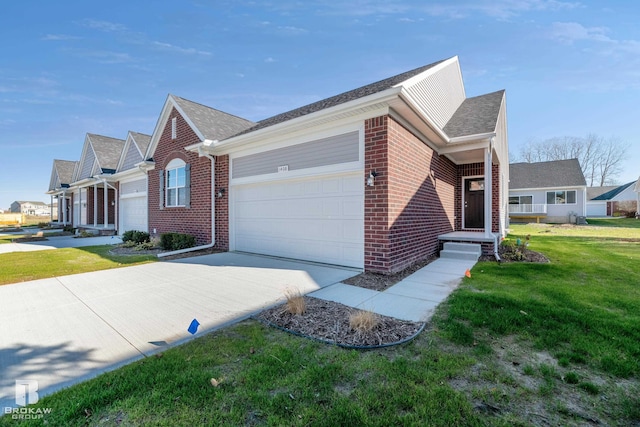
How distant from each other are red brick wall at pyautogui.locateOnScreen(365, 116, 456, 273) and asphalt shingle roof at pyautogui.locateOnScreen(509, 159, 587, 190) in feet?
81.0

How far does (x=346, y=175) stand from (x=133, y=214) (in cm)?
1356

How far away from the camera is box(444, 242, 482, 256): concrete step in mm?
8258

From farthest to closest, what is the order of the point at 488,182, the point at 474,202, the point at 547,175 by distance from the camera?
the point at 547,175 → the point at 474,202 → the point at 488,182

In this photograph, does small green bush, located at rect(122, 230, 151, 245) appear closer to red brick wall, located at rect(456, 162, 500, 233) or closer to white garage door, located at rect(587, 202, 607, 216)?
red brick wall, located at rect(456, 162, 500, 233)

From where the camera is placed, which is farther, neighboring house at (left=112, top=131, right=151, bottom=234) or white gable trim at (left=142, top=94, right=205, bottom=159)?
neighboring house at (left=112, top=131, right=151, bottom=234)

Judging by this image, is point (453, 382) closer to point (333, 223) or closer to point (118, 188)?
point (333, 223)

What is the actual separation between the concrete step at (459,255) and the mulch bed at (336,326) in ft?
18.1

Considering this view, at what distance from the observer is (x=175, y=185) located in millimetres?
11602

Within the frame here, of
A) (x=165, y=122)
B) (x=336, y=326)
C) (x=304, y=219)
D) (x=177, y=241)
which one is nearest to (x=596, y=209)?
(x=304, y=219)

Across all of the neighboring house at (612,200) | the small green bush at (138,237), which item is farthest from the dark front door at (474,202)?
the neighboring house at (612,200)

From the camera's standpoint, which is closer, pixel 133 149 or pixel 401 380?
pixel 401 380

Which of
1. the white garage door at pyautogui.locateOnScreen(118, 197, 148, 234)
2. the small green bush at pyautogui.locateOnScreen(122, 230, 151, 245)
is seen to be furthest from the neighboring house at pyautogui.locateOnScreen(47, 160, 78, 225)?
the small green bush at pyautogui.locateOnScreen(122, 230, 151, 245)

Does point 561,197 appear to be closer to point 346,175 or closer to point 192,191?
point 346,175

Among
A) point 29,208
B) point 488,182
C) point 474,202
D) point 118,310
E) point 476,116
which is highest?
point 476,116
